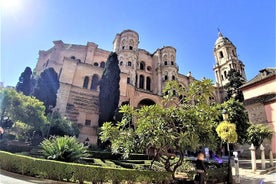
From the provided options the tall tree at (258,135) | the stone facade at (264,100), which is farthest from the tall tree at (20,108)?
the stone facade at (264,100)

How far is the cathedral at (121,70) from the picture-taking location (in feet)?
93.5

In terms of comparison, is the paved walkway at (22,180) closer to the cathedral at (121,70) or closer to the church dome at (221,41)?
the cathedral at (121,70)

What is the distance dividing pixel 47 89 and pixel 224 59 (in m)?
43.5

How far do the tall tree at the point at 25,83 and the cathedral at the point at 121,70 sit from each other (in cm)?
465

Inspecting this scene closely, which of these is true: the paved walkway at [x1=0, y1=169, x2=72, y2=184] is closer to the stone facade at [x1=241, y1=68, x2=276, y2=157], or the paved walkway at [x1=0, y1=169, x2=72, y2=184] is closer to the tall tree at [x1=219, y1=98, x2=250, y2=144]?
the tall tree at [x1=219, y1=98, x2=250, y2=144]

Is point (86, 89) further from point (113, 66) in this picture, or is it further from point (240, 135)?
point (240, 135)

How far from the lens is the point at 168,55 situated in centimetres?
4578

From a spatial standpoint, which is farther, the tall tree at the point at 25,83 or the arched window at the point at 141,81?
the arched window at the point at 141,81

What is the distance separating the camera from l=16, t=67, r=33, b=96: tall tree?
3177cm

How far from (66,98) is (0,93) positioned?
1056 centimetres

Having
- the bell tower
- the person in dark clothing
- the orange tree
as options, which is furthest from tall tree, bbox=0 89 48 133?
the bell tower

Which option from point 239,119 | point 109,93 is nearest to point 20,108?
point 109,93

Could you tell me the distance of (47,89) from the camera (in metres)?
27.0

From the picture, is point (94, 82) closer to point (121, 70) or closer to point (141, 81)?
point (121, 70)
